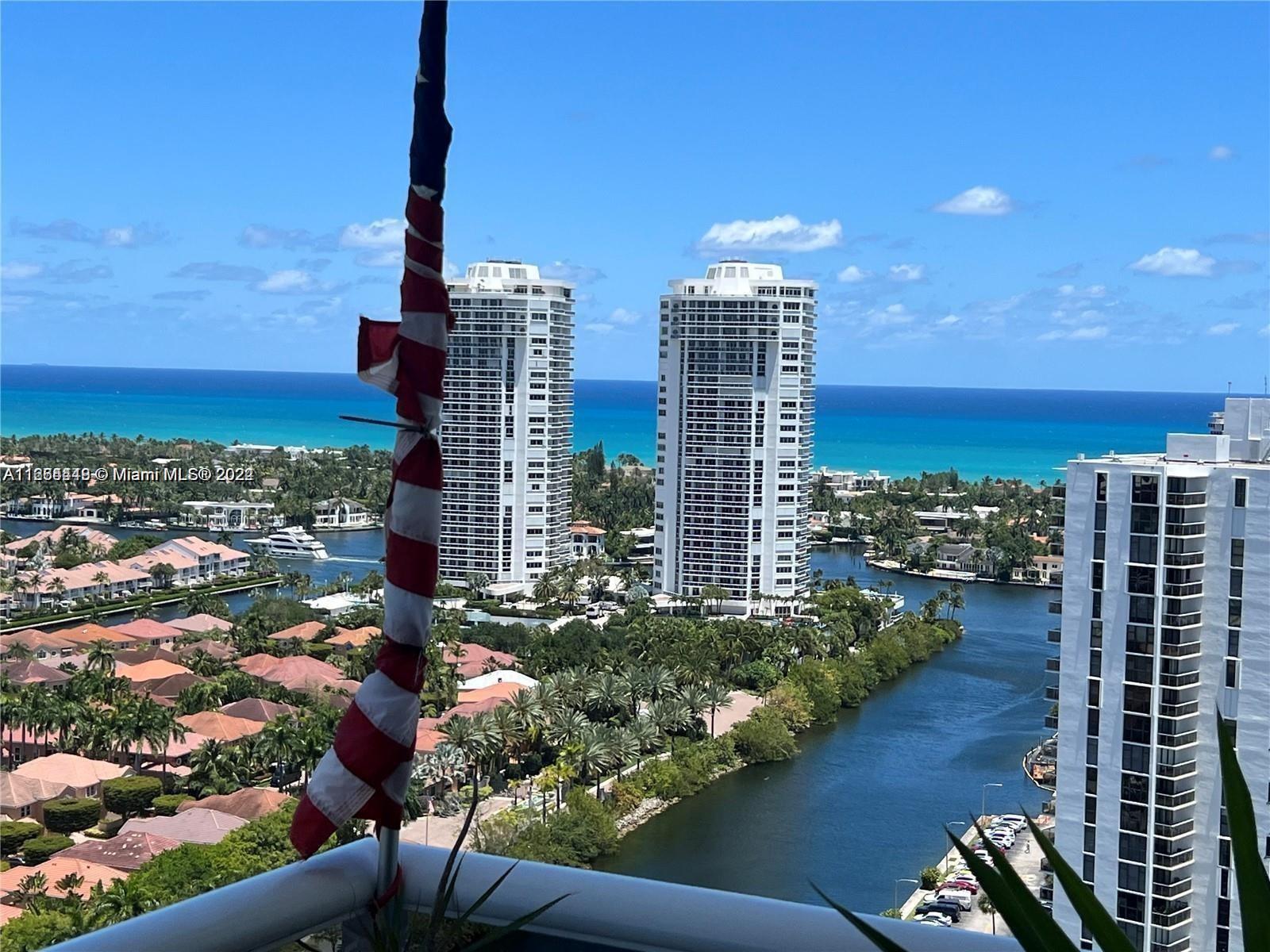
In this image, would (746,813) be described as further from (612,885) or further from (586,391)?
(586,391)

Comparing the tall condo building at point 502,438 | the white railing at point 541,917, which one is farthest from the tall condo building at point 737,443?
the white railing at point 541,917

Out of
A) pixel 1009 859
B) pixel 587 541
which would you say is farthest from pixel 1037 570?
pixel 1009 859

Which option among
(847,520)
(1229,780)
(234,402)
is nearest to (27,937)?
(1229,780)

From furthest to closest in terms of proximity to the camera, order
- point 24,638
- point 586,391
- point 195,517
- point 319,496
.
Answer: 1. point 586,391
2. point 319,496
3. point 195,517
4. point 24,638

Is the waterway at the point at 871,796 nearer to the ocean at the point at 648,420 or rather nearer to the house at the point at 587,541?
the house at the point at 587,541

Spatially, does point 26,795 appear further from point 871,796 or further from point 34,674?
point 871,796
